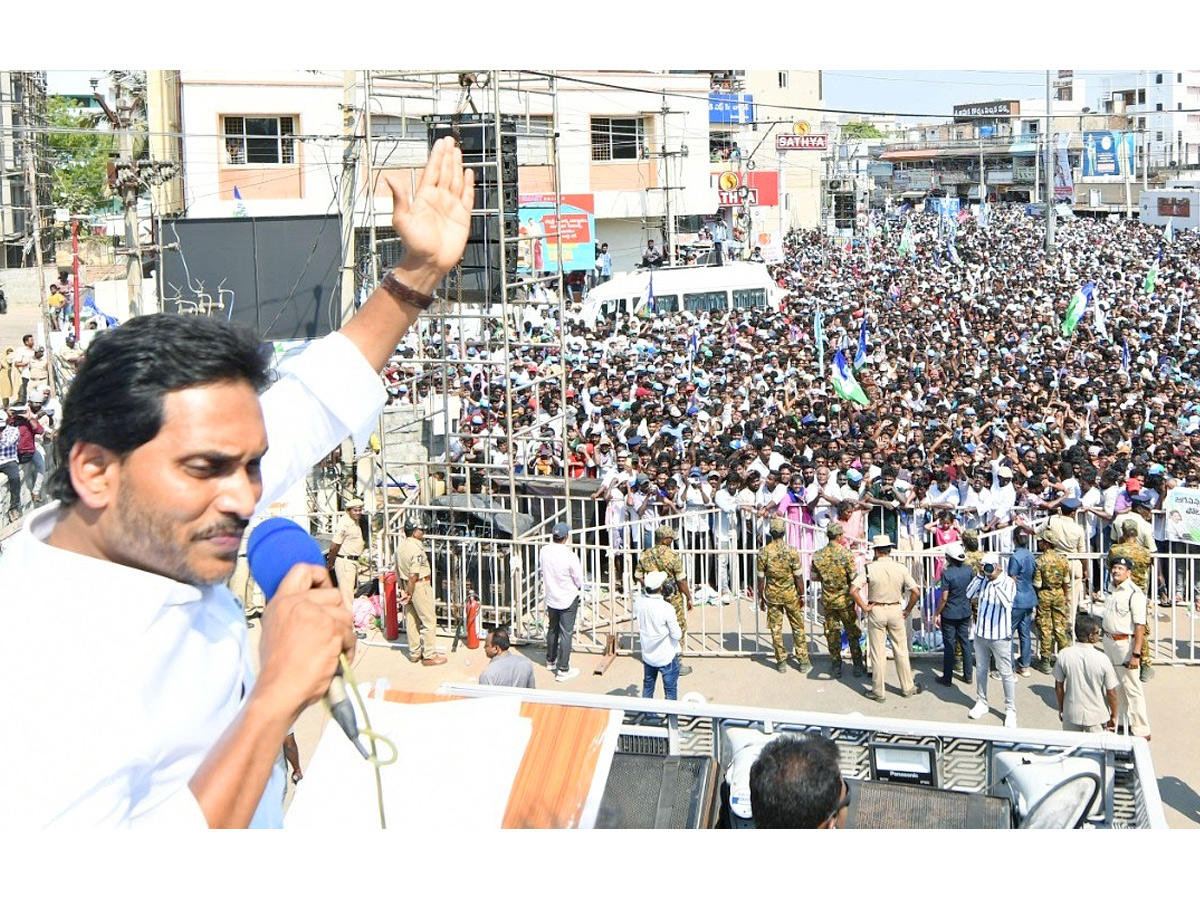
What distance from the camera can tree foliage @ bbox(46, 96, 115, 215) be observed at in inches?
1497

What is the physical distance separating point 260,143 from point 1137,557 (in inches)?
943

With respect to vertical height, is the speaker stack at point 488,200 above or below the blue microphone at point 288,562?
above

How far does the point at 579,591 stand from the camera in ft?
31.9

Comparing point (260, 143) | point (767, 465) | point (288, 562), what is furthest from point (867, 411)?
point (260, 143)

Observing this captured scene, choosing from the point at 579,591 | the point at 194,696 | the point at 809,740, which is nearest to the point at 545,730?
the point at 809,740

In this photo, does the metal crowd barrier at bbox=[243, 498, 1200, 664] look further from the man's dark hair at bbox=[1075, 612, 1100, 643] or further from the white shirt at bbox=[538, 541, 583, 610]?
the man's dark hair at bbox=[1075, 612, 1100, 643]

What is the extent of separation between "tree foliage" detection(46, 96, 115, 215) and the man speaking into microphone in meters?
38.5

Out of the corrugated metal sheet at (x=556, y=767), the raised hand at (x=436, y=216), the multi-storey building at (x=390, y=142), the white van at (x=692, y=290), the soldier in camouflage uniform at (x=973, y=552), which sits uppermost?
the multi-storey building at (x=390, y=142)

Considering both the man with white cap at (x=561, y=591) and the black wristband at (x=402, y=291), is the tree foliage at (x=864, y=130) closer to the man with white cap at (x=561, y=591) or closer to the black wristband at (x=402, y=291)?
the man with white cap at (x=561, y=591)

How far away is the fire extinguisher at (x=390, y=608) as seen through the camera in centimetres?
1061

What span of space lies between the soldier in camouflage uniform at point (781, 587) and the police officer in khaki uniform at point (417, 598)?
8.34ft

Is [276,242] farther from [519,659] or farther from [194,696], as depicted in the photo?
[194,696]

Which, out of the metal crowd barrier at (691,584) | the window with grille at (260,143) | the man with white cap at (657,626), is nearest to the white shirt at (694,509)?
the metal crowd barrier at (691,584)

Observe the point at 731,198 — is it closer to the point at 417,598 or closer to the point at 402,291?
the point at 417,598
